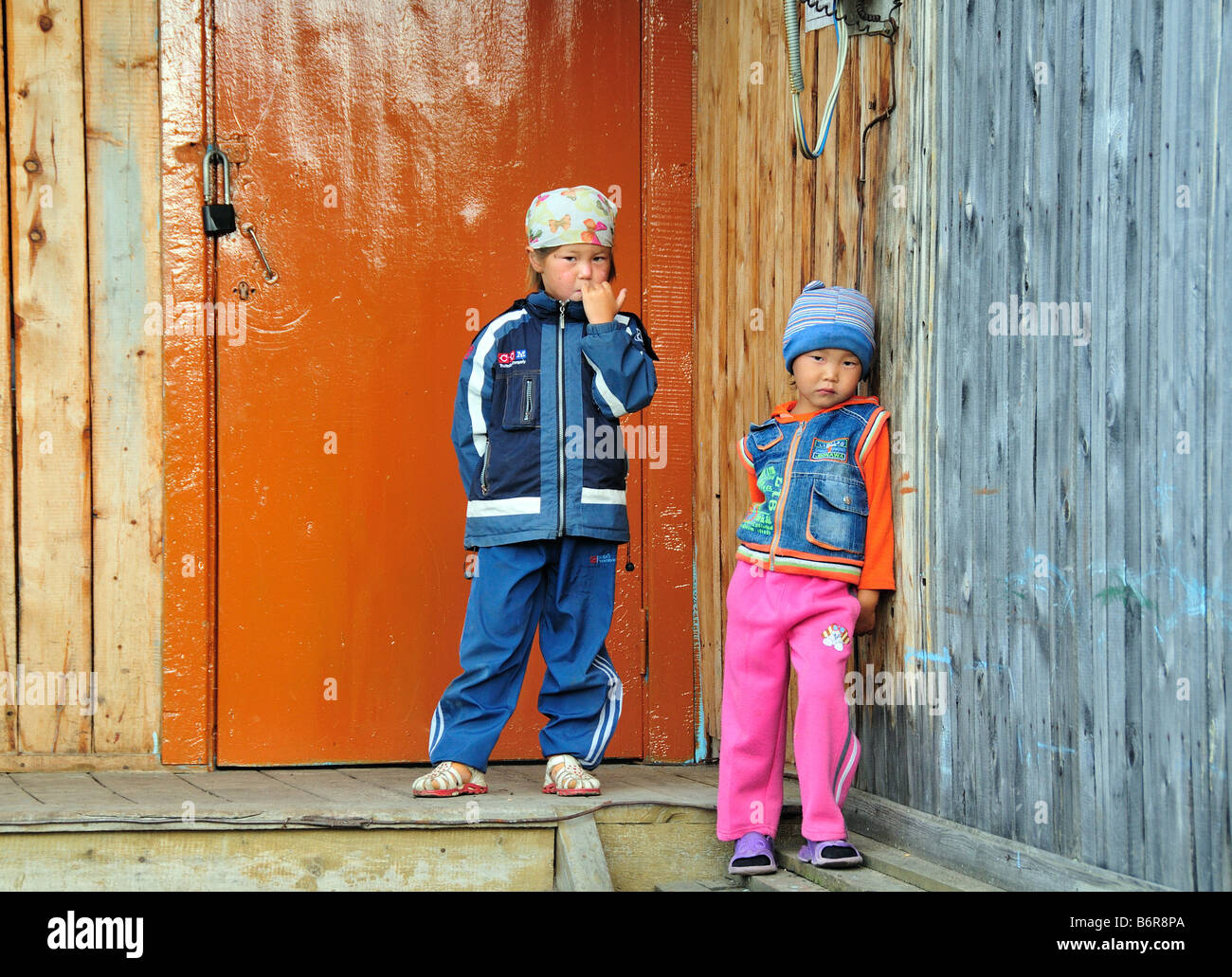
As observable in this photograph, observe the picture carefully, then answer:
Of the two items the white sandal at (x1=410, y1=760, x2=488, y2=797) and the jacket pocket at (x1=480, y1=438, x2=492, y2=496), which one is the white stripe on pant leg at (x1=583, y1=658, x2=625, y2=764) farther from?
the jacket pocket at (x1=480, y1=438, x2=492, y2=496)

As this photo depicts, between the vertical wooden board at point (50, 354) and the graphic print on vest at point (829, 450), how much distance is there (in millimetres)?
2229

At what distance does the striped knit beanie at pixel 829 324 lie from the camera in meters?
2.85

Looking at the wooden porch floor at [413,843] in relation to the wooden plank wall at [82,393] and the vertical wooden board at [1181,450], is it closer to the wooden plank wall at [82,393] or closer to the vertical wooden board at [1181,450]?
the wooden plank wall at [82,393]

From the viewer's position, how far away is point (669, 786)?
342 centimetres

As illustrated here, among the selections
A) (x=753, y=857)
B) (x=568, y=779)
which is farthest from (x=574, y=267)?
(x=753, y=857)

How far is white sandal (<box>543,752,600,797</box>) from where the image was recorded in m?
3.23

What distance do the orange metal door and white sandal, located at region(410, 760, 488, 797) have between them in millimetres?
688

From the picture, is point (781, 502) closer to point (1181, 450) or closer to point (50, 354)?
point (1181, 450)

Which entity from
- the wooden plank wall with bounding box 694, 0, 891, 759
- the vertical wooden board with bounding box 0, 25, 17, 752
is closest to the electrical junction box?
the wooden plank wall with bounding box 694, 0, 891, 759

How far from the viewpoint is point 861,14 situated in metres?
3.04

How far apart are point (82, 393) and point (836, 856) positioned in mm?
2566
